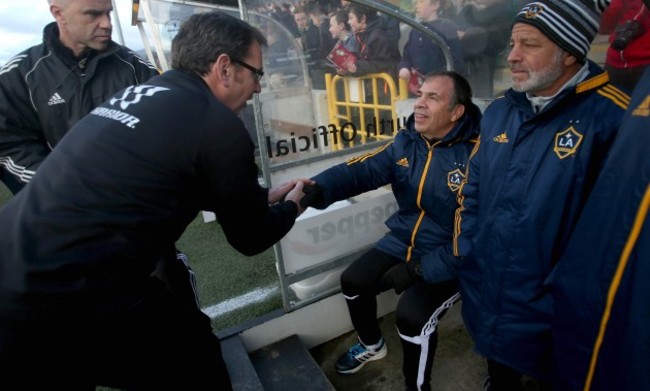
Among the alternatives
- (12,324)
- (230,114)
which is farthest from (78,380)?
(230,114)

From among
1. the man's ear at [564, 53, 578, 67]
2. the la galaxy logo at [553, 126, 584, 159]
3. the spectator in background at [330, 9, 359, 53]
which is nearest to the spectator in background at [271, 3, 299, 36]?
the spectator in background at [330, 9, 359, 53]

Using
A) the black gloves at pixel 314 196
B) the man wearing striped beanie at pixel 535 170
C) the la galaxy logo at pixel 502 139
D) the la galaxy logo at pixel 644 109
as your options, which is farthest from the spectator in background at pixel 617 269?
the black gloves at pixel 314 196

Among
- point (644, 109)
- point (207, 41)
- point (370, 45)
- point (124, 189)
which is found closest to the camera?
point (644, 109)

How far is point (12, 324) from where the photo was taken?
1.18 metres

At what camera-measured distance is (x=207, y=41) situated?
1467 millimetres

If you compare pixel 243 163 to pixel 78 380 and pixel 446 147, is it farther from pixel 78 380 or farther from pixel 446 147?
pixel 446 147

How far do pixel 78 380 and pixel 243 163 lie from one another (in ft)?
2.88

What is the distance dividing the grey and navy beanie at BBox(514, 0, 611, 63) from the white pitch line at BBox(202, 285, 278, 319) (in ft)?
8.08

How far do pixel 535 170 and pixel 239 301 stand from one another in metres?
2.30

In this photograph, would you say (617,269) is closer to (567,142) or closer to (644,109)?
(644,109)

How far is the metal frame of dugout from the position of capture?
240 centimetres

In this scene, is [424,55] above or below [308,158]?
above

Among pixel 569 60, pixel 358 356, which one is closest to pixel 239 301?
pixel 358 356

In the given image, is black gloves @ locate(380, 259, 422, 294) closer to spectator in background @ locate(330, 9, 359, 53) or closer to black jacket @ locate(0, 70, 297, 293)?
black jacket @ locate(0, 70, 297, 293)
